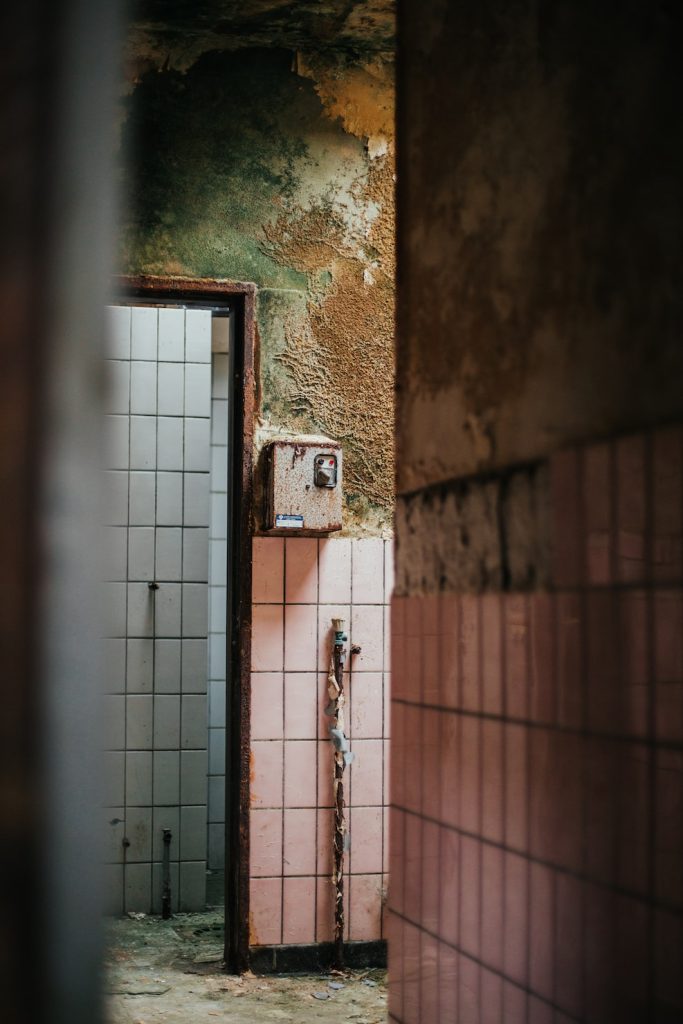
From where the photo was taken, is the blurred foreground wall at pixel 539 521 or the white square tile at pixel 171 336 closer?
the blurred foreground wall at pixel 539 521

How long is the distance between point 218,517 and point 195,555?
0.59 metres

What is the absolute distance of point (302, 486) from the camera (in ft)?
13.0

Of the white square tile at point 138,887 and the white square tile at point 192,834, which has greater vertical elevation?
the white square tile at point 192,834

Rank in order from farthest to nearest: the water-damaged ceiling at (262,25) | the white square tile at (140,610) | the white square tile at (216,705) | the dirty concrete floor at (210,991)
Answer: the white square tile at (216,705)
the white square tile at (140,610)
the water-damaged ceiling at (262,25)
the dirty concrete floor at (210,991)

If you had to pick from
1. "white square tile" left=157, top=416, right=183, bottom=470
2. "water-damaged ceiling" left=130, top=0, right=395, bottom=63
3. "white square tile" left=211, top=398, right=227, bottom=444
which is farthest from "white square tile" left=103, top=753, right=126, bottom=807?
"water-damaged ceiling" left=130, top=0, right=395, bottom=63

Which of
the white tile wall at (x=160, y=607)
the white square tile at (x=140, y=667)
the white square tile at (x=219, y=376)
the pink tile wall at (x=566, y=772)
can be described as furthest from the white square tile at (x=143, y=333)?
the pink tile wall at (x=566, y=772)

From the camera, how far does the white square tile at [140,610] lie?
197 inches

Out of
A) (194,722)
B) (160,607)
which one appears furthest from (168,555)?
(194,722)

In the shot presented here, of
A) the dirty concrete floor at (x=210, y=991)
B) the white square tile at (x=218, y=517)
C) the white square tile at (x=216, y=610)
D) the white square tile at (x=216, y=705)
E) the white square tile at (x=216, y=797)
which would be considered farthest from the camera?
the white square tile at (x=218, y=517)

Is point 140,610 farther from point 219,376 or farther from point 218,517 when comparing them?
point 219,376

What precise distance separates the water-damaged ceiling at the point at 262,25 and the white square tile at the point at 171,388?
152 cm

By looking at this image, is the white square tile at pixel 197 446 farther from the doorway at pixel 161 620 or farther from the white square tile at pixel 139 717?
the white square tile at pixel 139 717

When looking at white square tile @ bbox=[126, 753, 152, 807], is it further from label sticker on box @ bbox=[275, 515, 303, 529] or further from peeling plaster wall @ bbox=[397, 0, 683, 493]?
peeling plaster wall @ bbox=[397, 0, 683, 493]

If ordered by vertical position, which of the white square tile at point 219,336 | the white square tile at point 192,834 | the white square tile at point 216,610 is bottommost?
the white square tile at point 192,834
